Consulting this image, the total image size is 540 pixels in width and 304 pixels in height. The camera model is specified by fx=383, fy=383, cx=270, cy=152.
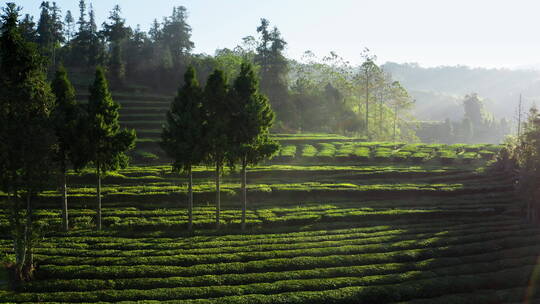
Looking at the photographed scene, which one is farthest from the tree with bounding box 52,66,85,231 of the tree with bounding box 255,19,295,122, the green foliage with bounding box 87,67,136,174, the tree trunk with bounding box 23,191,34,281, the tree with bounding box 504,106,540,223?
the tree with bounding box 255,19,295,122

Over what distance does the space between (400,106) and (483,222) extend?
6571cm

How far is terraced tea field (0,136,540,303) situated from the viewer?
20000 mm

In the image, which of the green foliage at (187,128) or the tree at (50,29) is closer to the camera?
the green foliage at (187,128)

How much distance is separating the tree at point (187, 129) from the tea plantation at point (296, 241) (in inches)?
219

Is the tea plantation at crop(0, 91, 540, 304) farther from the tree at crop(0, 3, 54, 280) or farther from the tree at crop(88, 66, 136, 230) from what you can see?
the tree at crop(88, 66, 136, 230)

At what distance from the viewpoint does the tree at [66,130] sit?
27.6 m

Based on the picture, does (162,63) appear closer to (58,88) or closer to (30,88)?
(58,88)

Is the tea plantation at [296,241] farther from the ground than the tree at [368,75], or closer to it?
closer to it

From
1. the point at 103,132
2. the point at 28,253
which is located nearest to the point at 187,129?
the point at 103,132

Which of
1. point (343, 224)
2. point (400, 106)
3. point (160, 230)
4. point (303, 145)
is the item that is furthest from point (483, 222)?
point (400, 106)

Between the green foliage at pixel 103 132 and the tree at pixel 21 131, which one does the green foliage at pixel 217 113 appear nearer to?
the green foliage at pixel 103 132

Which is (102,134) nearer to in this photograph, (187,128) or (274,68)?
(187,128)

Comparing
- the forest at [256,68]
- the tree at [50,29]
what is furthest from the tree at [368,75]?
the tree at [50,29]

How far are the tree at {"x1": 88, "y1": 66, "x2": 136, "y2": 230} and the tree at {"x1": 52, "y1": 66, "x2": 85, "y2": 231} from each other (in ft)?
3.19
